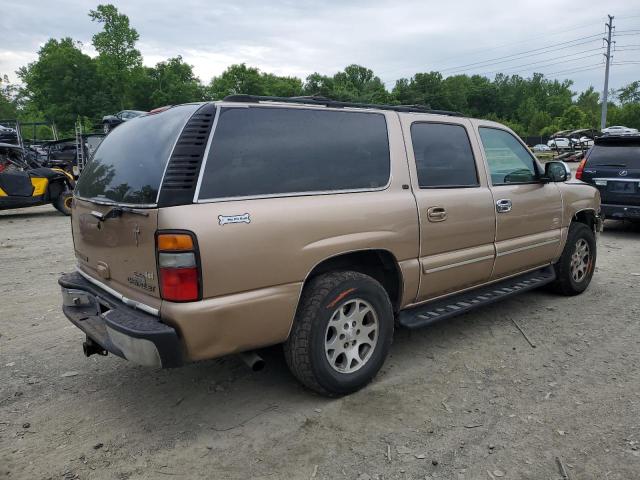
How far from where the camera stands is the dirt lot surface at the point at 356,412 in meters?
2.59

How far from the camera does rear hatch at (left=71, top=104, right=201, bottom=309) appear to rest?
266 centimetres

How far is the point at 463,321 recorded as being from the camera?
4641mm

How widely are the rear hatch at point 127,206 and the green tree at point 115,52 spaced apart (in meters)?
54.0

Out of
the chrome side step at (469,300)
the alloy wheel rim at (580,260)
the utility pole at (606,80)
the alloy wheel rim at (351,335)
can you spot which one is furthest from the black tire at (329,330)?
the utility pole at (606,80)

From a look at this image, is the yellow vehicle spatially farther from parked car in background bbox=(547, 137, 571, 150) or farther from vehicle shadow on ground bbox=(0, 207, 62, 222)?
parked car in background bbox=(547, 137, 571, 150)

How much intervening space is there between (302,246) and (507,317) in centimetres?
272

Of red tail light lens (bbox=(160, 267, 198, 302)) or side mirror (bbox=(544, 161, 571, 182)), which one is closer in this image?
red tail light lens (bbox=(160, 267, 198, 302))

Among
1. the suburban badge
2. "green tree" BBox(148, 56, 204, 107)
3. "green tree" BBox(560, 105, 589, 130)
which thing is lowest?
the suburban badge

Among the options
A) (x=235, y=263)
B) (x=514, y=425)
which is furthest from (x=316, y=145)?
(x=514, y=425)

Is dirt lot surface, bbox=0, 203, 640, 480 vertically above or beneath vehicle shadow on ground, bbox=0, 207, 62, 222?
beneath

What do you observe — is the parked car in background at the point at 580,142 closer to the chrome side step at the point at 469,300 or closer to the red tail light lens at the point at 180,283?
the chrome side step at the point at 469,300

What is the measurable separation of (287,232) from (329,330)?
28.8 inches

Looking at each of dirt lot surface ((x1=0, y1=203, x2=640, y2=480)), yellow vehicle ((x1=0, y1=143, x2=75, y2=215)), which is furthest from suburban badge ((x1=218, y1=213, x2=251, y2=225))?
yellow vehicle ((x1=0, y1=143, x2=75, y2=215))

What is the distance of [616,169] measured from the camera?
854cm
